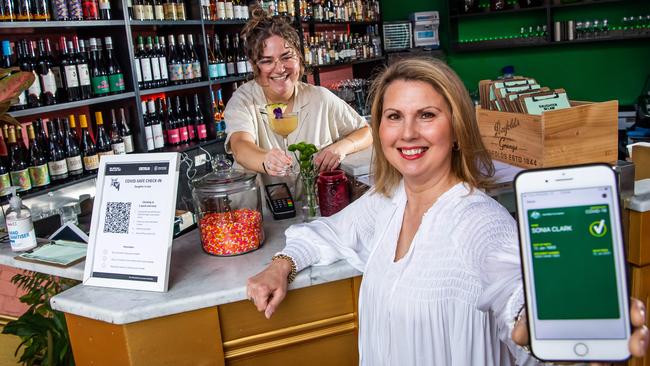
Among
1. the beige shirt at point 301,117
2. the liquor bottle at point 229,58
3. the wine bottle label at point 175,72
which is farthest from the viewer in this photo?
the liquor bottle at point 229,58

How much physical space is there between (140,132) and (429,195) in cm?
259

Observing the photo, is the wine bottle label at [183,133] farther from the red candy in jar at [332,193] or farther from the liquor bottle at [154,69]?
the red candy in jar at [332,193]

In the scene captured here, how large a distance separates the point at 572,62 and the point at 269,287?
561 cm

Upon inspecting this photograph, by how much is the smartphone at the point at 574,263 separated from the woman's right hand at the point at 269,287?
0.69 m

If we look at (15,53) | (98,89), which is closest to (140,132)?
(98,89)

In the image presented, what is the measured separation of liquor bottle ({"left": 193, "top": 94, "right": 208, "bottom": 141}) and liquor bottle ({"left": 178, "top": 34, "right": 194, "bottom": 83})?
217 mm

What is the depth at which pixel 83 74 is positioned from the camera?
3189 millimetres

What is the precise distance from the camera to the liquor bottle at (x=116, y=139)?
3.43 meters

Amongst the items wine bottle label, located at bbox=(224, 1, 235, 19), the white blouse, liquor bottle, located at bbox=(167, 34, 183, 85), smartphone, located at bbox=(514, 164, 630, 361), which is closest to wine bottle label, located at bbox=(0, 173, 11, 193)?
liquor bottle, located at bbox=(167, 34, 183, 85)

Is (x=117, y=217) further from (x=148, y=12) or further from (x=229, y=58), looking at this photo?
(x=229, y=58)

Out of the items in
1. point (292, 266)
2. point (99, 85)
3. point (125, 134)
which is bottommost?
point (292, 266)

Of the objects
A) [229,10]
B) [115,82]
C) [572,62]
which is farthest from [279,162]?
[572,62]

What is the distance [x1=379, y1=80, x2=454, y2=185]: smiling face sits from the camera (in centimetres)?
131

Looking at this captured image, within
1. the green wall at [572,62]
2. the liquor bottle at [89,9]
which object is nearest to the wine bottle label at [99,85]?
the liquor bottle at [89,9]
